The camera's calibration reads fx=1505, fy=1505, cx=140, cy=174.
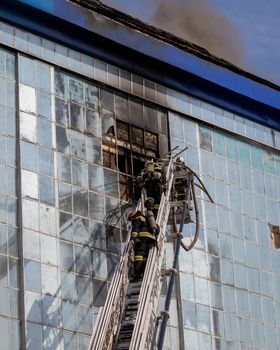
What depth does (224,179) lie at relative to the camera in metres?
33.3

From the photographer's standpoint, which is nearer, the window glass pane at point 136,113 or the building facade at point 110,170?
the building facade at point 110,170

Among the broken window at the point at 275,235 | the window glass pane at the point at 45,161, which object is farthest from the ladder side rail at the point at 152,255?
the broken window at the point at 275,235

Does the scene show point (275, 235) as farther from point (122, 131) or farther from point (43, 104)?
point (43, 104)

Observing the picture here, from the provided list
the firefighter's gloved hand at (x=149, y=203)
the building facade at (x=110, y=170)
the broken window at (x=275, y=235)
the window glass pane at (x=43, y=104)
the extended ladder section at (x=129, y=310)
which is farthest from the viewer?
the broken window at (x=275, y=235)

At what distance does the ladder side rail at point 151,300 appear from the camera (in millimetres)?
26812

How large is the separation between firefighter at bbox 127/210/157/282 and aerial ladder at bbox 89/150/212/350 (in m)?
0.14

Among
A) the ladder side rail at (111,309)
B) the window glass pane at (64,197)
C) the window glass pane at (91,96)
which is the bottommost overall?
the ladder side rail at (111,309)

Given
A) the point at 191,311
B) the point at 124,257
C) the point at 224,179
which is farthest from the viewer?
the point at 224,179

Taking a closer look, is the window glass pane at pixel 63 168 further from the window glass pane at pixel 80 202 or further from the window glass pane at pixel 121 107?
the window glass pane at pixel 121 107

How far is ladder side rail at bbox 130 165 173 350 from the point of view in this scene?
26797 mm

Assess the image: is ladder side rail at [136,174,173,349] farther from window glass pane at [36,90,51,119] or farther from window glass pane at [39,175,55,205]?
window glass pane at [36,90,51,119]

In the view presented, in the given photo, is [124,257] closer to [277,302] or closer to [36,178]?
[36,178]

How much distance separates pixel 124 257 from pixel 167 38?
6248 mm

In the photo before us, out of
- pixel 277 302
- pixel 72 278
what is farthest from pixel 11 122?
pixel 277 302
